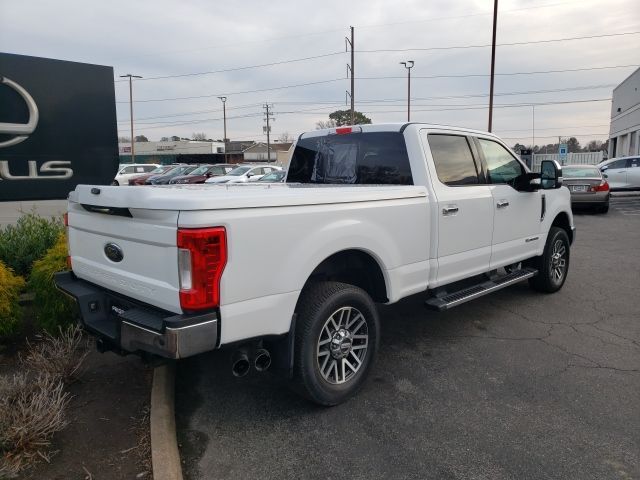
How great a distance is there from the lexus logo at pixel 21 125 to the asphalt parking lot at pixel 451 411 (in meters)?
3.75

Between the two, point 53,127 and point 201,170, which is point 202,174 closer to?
point 201,170

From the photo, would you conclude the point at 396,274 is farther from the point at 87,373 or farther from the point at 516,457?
the point at 87,373

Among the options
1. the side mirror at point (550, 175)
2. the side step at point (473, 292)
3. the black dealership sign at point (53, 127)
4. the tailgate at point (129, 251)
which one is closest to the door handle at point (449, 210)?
the side step at point (473, 292)

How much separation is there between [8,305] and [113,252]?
183cm

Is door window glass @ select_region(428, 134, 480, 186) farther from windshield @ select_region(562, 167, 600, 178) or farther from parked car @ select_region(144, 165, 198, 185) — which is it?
parked car @ select_region(144, 165, 198, 185)

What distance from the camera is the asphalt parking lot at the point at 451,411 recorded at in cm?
293

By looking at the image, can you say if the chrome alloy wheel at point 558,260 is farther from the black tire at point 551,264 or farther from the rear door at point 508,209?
the rear door at point 508,209

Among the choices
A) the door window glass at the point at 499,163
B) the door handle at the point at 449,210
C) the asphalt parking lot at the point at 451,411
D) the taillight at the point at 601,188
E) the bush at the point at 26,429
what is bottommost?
the asphalt parking lot at the point at 451,411

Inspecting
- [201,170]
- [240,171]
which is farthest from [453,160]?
[201,170]

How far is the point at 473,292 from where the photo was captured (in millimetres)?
4730

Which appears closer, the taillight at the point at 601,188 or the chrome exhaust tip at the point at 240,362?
the chrome exhaust tip at the point at 240,362

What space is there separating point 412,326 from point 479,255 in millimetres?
1075

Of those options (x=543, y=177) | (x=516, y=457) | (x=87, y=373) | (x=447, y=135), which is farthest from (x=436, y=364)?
(x=87, y=373)

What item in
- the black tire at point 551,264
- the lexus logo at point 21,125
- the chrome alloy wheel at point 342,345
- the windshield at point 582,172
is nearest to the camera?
the chrome alloy wheel at point 342,345
